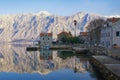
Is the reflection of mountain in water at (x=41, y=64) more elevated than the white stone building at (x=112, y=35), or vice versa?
the white stone building at (x=112, y=35)

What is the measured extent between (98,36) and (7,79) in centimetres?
9856

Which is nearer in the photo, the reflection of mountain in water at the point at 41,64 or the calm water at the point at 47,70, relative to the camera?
the calm water at the point at 47,70

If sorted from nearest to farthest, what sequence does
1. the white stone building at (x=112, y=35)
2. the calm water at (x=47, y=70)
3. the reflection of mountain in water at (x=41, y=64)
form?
the calm water at (x=47, y=70) < the reflection of mountain in water at (x=41, y=64) < the white stone building at (x=112, y=35)

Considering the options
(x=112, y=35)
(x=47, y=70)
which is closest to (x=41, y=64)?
(x=47, y=70)

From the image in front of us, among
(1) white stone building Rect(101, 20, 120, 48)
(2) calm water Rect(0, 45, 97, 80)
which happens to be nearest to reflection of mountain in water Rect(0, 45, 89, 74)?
(2) calm water Rect(0, 45, 97, 80)

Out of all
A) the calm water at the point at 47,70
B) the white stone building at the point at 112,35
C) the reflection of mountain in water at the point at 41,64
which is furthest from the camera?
the white stone building at the point at 112,35

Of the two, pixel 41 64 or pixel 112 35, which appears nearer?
pixel 41 64

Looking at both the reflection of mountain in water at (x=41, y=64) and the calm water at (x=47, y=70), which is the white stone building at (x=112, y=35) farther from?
the calm water at (x=47, y=70)

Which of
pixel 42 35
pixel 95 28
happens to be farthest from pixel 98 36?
pixel 42 35

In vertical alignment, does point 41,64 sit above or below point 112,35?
below

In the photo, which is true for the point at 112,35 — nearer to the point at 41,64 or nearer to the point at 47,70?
the point at 41,64

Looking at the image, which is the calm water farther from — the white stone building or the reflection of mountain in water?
the white stone building

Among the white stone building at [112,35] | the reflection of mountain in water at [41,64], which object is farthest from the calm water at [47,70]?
the white stone building at [112,35]

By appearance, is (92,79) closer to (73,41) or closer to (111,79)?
(111,79)
